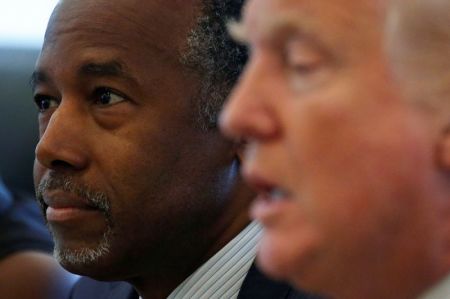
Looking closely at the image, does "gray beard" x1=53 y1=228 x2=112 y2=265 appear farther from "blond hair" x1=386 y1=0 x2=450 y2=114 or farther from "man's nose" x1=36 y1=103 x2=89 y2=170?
"blond hair" x1=386 y1=0 x2=450 y2=114

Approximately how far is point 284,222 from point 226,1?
21.2 inches

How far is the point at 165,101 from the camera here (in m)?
0.99

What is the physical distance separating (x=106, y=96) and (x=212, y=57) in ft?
0.45

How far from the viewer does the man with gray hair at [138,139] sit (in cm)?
96

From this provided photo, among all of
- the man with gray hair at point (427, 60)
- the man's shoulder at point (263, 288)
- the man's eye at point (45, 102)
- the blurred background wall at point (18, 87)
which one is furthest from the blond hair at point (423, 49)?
the blurred background wall at point (18, 87)

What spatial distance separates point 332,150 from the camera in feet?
1.70

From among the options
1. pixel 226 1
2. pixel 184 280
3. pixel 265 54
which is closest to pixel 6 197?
pixel 184 280

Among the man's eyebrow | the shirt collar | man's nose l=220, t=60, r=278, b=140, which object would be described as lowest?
the shirt collar

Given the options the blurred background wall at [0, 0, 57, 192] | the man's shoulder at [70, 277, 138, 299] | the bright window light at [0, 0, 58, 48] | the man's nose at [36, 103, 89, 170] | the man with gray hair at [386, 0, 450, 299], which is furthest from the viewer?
the bright window light at [0, 0, 58, 48]

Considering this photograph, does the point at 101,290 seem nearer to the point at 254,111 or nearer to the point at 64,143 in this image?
the point at 64,143

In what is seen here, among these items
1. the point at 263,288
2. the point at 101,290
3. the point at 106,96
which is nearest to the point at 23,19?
the point at 101,290

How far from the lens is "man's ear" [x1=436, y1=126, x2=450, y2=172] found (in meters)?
0.51

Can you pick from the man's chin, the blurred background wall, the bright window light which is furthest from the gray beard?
the bright window light

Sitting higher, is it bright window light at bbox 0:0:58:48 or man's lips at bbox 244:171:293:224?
man's lips at bbox 244:171:293:224
